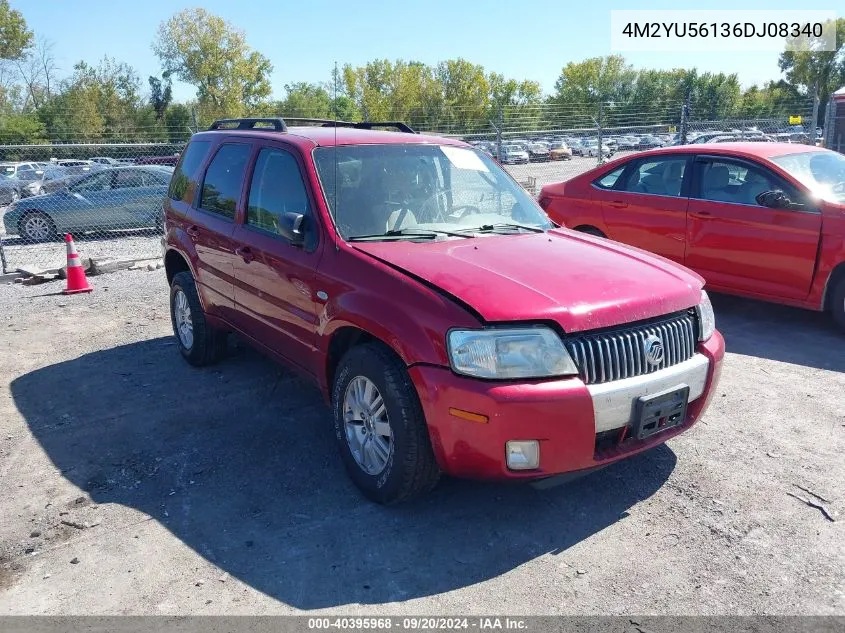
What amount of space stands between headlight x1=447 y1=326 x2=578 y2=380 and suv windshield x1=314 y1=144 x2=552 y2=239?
1.10m

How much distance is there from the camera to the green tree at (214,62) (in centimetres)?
6800

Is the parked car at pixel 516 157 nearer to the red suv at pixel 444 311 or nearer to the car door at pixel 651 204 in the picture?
the car door at pixel 651 204

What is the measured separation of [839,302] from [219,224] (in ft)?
17.3

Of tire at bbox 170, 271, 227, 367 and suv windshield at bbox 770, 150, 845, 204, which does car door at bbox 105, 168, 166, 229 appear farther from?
suv windshield at bbox 770, 150, 845, 204

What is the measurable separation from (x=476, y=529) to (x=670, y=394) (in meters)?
1.14

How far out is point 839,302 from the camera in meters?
6.25

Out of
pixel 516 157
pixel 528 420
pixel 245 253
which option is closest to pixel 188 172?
pixel 245 253

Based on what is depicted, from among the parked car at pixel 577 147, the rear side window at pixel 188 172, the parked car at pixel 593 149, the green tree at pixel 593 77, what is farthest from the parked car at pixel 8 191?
the green tree at pixel 593 77

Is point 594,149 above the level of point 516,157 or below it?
above

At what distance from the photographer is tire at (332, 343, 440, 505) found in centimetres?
335

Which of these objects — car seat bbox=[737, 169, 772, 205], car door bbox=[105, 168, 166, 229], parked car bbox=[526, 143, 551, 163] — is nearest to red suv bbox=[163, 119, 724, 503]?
car seat bbox=[737, 169, 772, 205]

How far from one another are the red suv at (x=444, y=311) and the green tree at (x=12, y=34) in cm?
5796

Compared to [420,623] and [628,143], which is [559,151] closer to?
[628,143]

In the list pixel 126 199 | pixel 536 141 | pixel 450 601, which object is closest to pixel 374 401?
pixel 450 601
